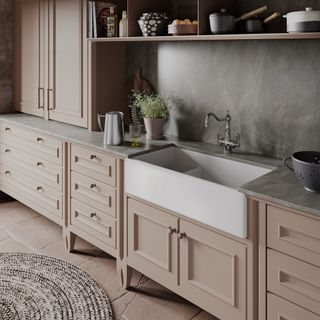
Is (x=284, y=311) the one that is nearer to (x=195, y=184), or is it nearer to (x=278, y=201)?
(x=278, y=201)

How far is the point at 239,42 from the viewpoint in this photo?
2.58m

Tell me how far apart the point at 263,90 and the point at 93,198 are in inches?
50.0

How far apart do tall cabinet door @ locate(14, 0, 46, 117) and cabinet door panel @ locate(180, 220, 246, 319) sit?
2.12 meters

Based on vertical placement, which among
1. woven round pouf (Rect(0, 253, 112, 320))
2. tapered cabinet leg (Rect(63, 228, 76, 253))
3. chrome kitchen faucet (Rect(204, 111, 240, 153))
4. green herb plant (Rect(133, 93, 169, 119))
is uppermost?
green herb plant (Rect(133, 93, 169, 119))

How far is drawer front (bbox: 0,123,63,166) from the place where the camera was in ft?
10.4

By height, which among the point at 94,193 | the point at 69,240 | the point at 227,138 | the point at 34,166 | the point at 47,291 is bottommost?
the point at 47,291

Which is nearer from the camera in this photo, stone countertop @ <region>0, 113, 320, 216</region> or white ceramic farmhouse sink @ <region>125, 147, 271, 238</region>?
stone countertop @ <region>0, 113, 320, 216</region>

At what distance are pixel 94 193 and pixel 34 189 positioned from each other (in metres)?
0.90

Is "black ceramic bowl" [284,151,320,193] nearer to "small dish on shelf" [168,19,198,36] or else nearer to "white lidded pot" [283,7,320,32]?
"white lidded pot" [283,7,320,32]

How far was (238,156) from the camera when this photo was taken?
251cm

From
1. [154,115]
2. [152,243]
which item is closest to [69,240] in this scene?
[152,243]

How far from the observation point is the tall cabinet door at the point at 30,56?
367cm

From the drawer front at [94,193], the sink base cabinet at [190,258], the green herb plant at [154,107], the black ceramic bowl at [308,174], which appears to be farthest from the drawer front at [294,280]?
the green herb plant at [154,107]

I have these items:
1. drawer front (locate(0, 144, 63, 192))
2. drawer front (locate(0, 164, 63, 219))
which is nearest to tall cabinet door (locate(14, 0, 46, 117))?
drawer front (locate(0, 144, 63, 192))
